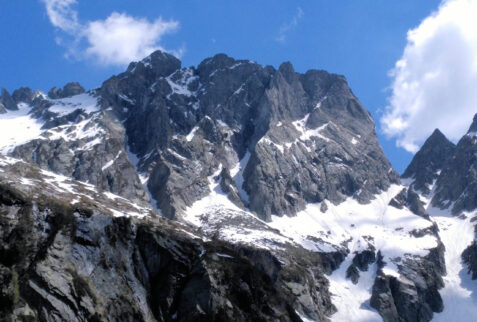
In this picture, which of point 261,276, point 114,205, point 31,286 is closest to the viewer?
point 31,286

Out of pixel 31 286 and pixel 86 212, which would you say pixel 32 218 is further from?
pixel 31 286

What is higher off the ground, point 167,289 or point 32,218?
point 32,218

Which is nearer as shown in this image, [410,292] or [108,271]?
[108,271]

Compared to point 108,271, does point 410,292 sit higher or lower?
higher

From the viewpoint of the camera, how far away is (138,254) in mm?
90562

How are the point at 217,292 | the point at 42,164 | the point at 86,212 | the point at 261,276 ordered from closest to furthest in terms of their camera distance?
the point at 217,292
the point at 86,212
the point at 261,276
the point at 42,164

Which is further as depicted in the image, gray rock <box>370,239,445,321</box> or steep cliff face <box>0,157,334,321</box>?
gray rock <box>370,239,445,321</box>

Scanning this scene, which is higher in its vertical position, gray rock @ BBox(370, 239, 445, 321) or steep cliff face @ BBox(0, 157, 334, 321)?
gray rock @ BBox(370, 239, 445, 321)

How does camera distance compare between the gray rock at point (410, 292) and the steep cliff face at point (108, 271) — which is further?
the gray rock at point (410, 292)

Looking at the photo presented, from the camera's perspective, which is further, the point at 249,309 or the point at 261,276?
the point at 261,276

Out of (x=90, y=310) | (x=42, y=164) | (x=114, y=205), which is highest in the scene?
(x=42, y=164)

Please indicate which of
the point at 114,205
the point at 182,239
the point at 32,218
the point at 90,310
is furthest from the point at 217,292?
the point at 114,205

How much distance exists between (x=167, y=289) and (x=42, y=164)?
131 metres

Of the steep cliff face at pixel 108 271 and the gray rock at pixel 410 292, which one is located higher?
the gray rock at pixel 410 292
